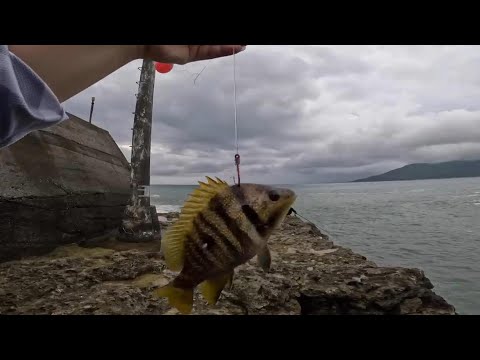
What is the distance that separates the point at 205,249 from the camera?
2.20ft

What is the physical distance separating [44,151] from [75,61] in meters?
5.48

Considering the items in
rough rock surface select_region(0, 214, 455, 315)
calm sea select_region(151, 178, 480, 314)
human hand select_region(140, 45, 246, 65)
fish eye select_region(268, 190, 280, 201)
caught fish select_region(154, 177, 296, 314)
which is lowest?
rough rock surface select_region(0, 214, 455, 315)

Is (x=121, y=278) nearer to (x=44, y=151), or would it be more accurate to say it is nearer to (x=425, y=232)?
(x=425, y=232)

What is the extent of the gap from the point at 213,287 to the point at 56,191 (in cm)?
534

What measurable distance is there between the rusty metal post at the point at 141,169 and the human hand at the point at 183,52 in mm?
4665

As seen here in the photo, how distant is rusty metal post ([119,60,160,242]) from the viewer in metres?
5.57

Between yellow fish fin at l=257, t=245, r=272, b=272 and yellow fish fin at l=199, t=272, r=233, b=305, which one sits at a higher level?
yellow fish fin at l=257, t=245, r=272, b=272

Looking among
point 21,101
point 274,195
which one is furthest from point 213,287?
point 21,101

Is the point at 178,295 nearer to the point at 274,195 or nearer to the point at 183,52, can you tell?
the point at 274,195

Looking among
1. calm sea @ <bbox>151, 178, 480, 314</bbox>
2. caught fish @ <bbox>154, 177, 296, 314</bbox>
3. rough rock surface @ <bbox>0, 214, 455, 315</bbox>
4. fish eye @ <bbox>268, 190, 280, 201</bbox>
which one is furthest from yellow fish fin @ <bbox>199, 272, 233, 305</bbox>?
rough rock surface @ <bbox>0, 214, 455, 315</bbox>

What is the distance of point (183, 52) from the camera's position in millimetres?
1031

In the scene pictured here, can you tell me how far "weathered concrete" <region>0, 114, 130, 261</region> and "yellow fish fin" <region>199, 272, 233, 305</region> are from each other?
4789mm

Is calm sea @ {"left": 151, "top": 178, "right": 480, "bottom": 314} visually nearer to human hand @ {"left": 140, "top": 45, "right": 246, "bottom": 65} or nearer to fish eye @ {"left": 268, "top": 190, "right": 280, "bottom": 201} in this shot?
human hand @ {"left": 140, "top": 45, "right": 246, "bottom": 65}
